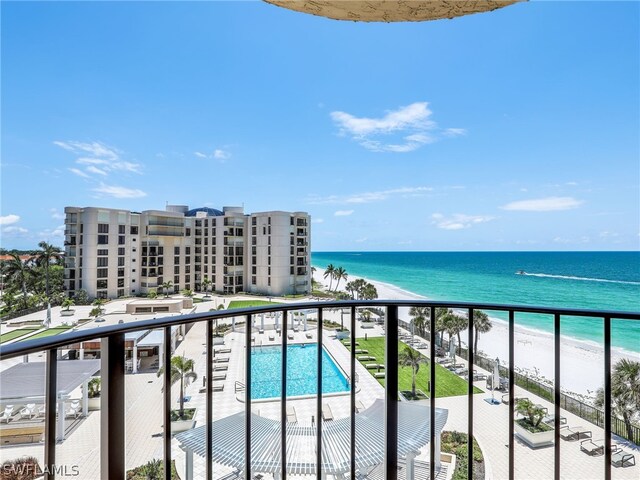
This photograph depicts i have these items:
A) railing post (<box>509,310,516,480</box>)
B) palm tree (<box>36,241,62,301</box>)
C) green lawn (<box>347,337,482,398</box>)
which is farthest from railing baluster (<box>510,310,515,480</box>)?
palm tree (<box>36,241,62,301</box>)

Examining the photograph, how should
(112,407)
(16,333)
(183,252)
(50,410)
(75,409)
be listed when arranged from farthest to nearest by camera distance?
(183,252), (16,333), (75,409), (112,407), (50,410)

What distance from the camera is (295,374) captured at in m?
12.3

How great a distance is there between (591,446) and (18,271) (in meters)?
27.5

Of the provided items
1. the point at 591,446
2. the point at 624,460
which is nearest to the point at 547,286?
the point at 591,446

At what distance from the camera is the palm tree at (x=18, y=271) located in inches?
742

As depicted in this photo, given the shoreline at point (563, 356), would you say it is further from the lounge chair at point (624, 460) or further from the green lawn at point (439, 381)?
the lounge chair at point (624, 460)

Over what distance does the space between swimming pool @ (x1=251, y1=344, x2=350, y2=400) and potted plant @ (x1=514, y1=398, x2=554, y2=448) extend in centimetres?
535

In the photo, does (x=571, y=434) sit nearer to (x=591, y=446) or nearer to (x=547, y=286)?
(x=591, y=446)

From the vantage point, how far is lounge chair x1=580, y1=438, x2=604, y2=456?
17.7 ft

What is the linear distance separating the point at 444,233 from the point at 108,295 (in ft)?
111

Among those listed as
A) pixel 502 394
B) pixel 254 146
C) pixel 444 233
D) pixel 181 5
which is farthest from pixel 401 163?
pixel 181 5

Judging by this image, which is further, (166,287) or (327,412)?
(166,287)

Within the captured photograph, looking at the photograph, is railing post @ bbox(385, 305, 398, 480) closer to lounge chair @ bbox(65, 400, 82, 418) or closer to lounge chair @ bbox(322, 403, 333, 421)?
lounge chair @ bbox(65, 400, 82, 418)

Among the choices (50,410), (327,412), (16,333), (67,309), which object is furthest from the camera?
(67,309)
